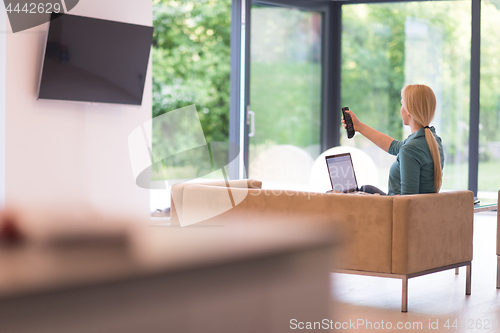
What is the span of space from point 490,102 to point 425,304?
167 inches

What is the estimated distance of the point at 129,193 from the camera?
477 cm

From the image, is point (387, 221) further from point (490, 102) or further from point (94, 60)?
point (490, 102)

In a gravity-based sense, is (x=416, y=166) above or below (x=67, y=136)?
below

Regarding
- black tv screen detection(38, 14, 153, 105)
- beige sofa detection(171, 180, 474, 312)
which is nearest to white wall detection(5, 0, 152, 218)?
black tv screen detection(38, 14, 153, 105)

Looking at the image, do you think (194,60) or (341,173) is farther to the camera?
(194,60)

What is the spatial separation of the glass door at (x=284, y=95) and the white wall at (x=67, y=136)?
5.84ft

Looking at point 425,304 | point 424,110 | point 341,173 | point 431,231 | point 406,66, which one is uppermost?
point 406,66

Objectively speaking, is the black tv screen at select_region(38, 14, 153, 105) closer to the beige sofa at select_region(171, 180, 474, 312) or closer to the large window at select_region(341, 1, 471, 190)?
the beige sofa at select_region(171, 180, 474, 312)

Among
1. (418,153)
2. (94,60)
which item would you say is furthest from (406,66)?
(418,153)

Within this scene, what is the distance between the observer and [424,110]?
297 centimetres

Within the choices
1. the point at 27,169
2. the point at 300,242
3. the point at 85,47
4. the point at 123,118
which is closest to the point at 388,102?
the point at 123,118

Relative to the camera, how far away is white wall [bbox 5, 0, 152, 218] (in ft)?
13.1

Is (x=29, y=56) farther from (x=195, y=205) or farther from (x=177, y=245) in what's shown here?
(x=177, y=245)

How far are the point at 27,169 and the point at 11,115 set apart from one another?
377 millimetres
